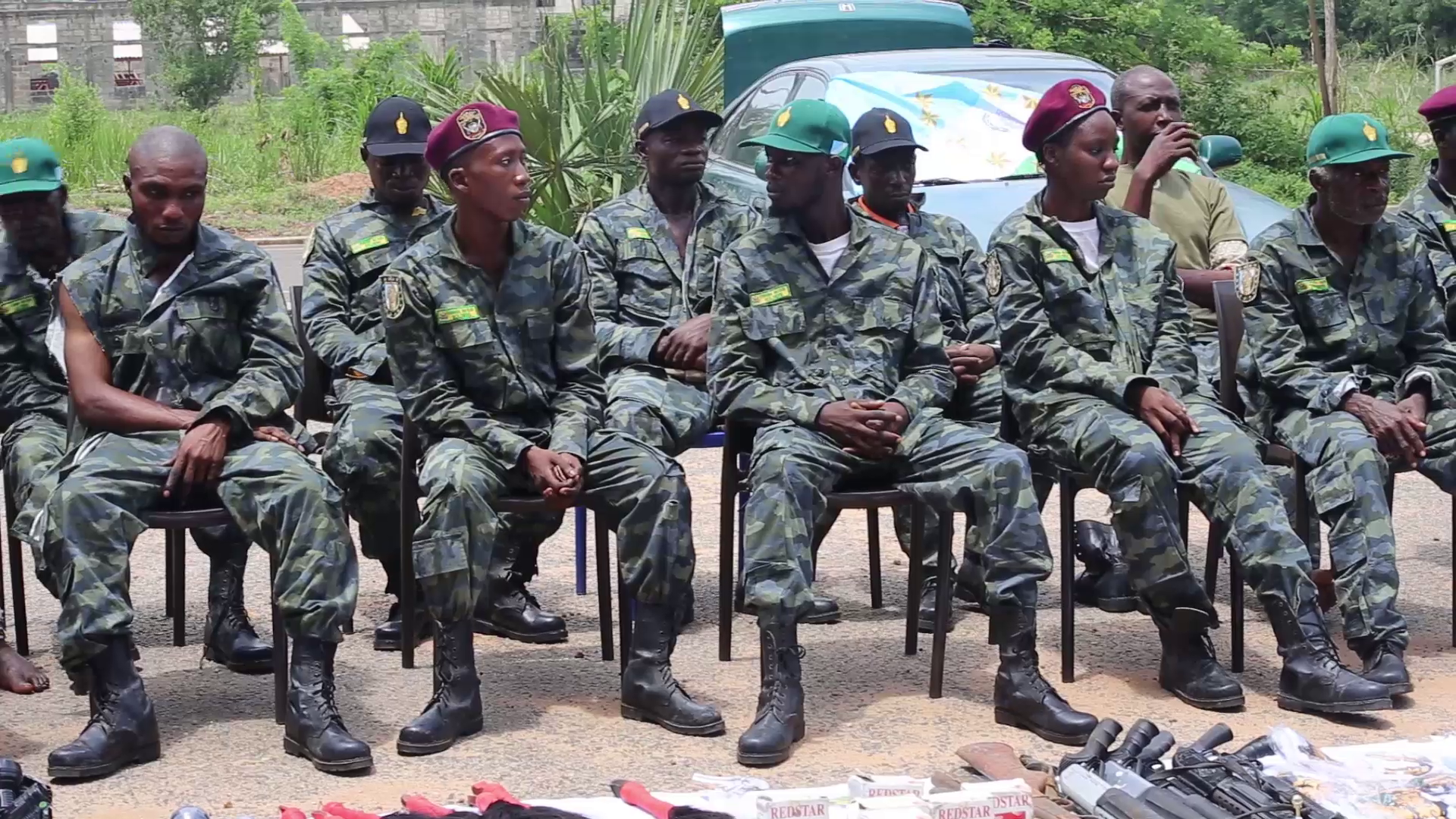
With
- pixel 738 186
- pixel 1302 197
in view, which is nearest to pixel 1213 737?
pixel 738 186

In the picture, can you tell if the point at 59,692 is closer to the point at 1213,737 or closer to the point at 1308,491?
the point at 1213,737

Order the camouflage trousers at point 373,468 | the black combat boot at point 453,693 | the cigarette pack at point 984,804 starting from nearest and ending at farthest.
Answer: the cigarette pack at point 984,804 < the black combat boot at point 453,693 < the camouflage trousers at point 373,468

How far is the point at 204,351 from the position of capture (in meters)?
5.22

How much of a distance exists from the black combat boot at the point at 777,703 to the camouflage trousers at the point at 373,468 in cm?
96

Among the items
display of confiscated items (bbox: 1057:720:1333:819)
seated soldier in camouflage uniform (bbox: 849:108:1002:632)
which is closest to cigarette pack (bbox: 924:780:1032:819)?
display of confiscated items (bbox: 1057:720:1333:819)

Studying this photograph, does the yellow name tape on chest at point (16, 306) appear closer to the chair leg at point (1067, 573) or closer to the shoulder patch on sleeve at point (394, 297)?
the shoulder patch on sleeve at point (394, 297)

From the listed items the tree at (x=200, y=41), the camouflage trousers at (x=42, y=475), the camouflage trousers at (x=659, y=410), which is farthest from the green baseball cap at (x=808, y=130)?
the tree at (x=200, y=41)

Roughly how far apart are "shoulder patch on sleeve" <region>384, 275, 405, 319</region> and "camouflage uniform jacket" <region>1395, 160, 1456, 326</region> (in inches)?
134

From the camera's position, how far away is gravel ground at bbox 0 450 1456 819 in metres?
4.51

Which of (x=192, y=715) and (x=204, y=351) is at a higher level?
(x=204, y=351)

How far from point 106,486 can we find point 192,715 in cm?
77

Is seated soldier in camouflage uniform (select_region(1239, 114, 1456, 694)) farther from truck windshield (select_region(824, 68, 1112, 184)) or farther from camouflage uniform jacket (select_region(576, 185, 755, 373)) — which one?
truck windshield (select_region(824, 68, 1112, 184))

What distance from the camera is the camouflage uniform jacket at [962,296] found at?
5.84m

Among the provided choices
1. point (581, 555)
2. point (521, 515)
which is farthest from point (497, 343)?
point (581, 555)
